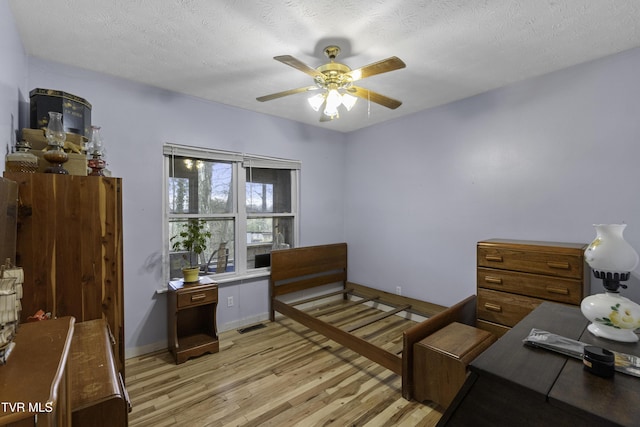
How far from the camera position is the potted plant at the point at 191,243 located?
9.53 ft

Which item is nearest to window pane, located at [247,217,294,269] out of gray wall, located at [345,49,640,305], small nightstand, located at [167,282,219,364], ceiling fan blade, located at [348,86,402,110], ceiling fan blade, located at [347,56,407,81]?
small nightstand, located at [167,282,219,364]

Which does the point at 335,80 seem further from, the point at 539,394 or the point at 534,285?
the point at 534,285

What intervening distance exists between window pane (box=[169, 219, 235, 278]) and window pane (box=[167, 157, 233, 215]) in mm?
162

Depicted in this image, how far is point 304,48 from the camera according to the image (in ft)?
7.03

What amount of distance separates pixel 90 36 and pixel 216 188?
169 centimetres

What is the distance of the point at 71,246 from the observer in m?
1.70

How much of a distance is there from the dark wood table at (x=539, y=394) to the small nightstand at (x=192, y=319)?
2.51m

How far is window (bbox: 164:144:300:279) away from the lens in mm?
3086

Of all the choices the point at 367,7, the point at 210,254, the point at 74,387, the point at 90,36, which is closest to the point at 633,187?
the point at 367,7

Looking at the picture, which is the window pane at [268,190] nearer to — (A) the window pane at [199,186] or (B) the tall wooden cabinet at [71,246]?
(A) the window pane at [199,186]

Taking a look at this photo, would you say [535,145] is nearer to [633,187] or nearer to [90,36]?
[633,187]

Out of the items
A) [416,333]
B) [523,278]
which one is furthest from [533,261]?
[416,333]

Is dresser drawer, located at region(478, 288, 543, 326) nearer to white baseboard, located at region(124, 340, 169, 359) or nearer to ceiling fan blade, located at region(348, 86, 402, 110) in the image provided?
ceiling fan blade, located at region(348, 86, 402, 110)

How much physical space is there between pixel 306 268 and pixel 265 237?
27.8 inches
